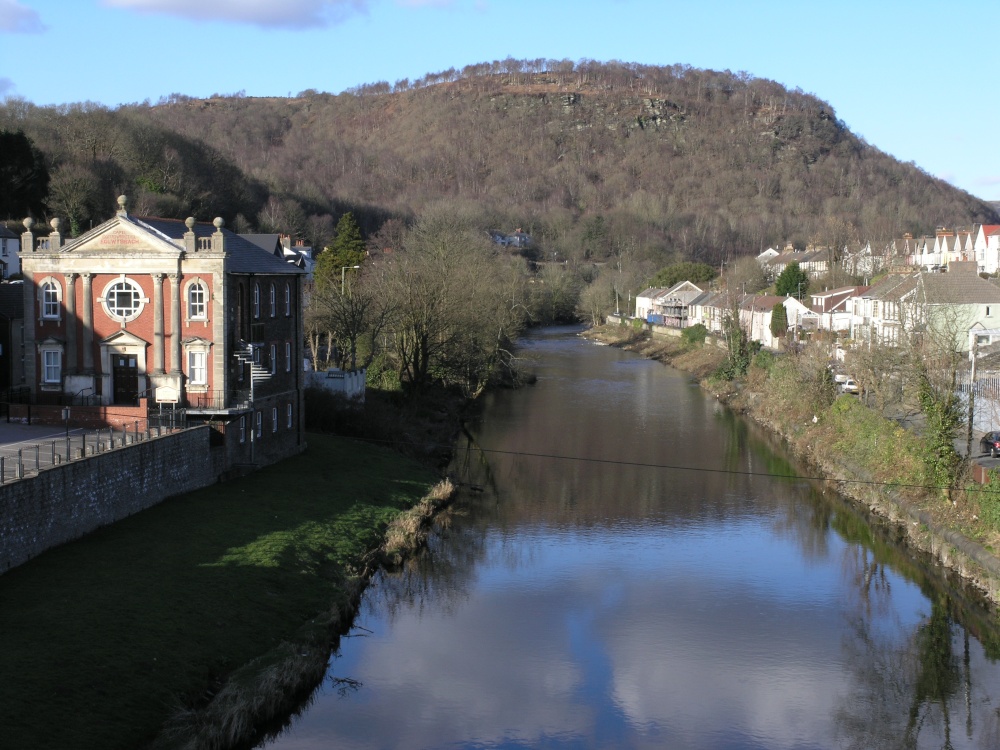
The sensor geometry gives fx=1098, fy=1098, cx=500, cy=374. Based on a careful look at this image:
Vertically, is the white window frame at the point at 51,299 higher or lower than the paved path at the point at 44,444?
higher

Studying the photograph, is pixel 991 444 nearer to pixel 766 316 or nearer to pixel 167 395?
pixel 167 395

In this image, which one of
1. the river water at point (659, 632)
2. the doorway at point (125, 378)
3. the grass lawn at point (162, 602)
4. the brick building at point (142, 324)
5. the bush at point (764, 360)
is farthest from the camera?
the bush at point (764, 360)

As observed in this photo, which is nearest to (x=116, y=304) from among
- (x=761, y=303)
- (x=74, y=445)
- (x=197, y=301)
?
(x=197, y=301)

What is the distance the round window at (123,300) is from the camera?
30.0 meters

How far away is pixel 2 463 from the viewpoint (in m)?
20.1

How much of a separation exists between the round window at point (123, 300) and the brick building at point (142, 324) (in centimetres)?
3

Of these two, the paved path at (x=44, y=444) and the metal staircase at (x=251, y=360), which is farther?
the metal staircase at (x=251, y=360)

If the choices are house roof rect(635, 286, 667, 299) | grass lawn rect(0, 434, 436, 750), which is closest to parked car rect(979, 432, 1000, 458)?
grass lawn rect(0, 434, 436, 750)

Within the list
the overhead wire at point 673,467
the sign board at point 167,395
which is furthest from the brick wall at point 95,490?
the overhead wire at point 673,467

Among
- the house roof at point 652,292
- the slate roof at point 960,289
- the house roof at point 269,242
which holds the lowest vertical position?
the slate roof at point 960,289

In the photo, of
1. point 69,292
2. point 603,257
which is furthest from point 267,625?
point 603,257

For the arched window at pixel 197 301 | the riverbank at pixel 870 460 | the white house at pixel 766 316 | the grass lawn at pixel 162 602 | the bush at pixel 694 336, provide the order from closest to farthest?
the grass lawn at pixel 162 602
the riverbank at pixel 870 460
the arched window at pixel 197 301
the white house at pixel 766 316
the bush at pixel 694 336

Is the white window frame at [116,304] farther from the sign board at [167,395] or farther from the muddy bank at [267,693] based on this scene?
the muddy bank at [267,693]

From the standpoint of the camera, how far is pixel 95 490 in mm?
22578
